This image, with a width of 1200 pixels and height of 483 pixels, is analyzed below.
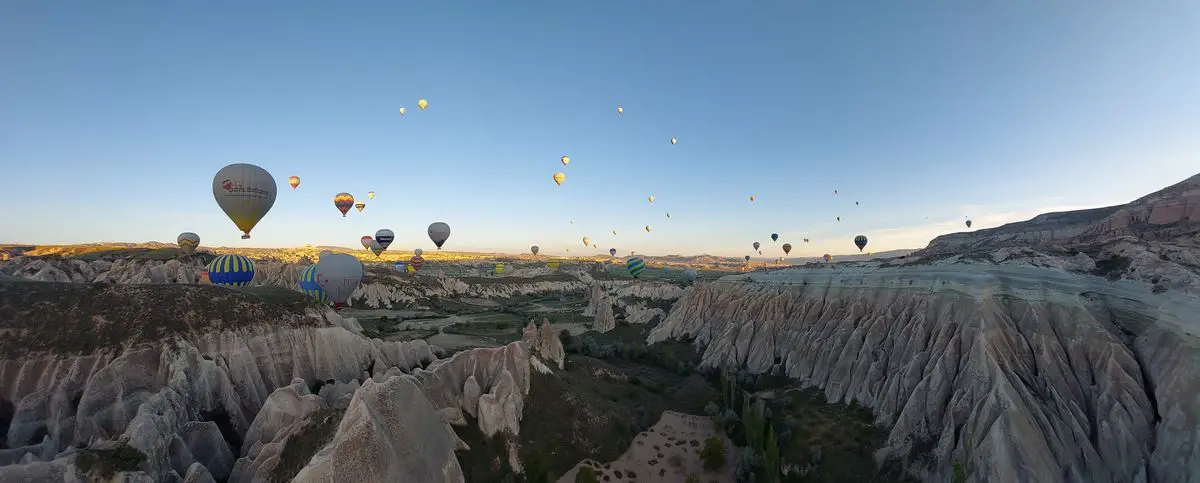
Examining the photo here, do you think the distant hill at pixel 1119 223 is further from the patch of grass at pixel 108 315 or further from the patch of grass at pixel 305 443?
the patch of grass at pixel 108 315

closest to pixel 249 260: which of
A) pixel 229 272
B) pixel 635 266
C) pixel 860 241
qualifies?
pixel 229 272

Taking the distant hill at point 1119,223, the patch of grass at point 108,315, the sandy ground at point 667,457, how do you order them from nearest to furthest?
the patch of grass at point 108,315, the sandy ground at point 667,457, the distant hill at point 1119,223

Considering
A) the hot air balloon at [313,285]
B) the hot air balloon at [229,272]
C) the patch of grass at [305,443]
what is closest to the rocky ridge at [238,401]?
the patch of grass at [305,443]

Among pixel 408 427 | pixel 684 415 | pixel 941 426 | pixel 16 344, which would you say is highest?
pixel 16 344

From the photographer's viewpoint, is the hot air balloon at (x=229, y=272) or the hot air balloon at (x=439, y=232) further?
the hot air balloon at (x=439, y=232)

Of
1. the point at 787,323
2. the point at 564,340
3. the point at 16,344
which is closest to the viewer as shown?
the point at 16,344

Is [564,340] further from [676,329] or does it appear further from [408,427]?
[408,427]

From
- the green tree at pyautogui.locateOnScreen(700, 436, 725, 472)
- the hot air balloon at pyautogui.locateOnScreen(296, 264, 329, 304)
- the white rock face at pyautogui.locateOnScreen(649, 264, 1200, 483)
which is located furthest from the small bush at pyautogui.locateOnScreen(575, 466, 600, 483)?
the hot air balloon at pyautogui.locateOnScreen(296, 264, 329, 304)

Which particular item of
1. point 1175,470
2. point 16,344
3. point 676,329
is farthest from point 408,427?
point 676,329
